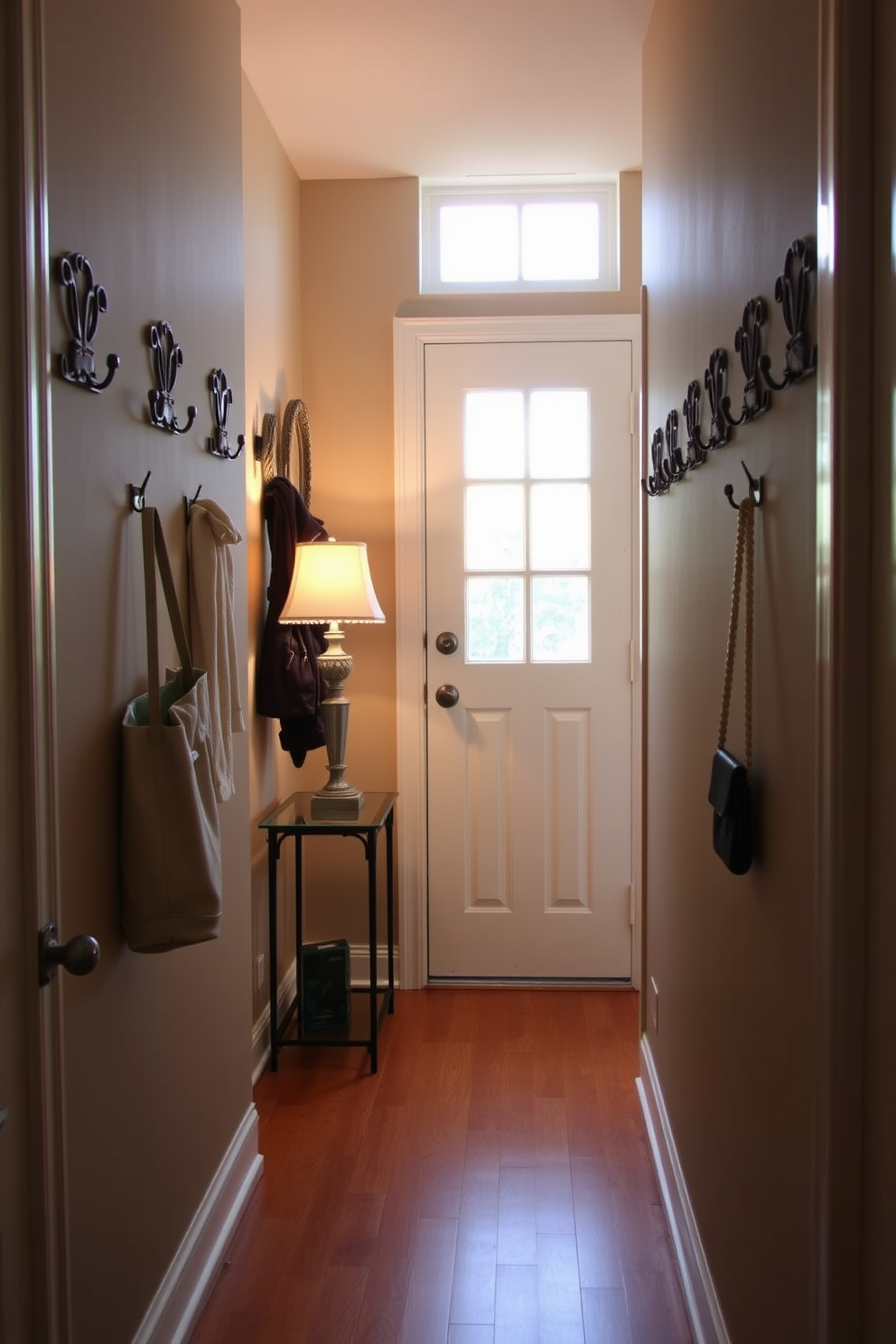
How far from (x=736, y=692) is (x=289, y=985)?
2.24 metres

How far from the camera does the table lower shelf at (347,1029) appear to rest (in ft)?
10.3

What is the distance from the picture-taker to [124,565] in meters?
1.73

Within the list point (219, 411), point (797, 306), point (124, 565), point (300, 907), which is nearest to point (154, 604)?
point (124, 565)

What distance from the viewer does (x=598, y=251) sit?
3744mm

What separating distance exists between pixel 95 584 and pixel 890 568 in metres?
1.10

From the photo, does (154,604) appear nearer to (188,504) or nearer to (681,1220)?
(188,504)

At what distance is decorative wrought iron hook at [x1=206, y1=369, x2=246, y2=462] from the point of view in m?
2.25

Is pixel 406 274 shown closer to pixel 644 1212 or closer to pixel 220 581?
pixel 220 581

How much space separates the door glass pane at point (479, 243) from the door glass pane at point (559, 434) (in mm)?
453

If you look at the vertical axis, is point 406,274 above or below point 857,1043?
above

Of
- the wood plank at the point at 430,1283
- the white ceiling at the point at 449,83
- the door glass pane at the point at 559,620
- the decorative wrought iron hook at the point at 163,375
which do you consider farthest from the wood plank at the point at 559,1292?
the white ceiling at the point at 449,83

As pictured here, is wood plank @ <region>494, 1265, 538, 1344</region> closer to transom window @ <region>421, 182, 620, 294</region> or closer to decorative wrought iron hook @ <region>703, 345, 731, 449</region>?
decorative wrought iron hook @ <region>703, 345, 731, 449</region>

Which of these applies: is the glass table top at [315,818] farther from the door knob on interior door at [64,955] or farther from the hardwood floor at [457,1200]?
the door knob on interior door at [64,955]

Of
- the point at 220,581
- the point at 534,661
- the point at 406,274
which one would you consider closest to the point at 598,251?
the point at 406,274
